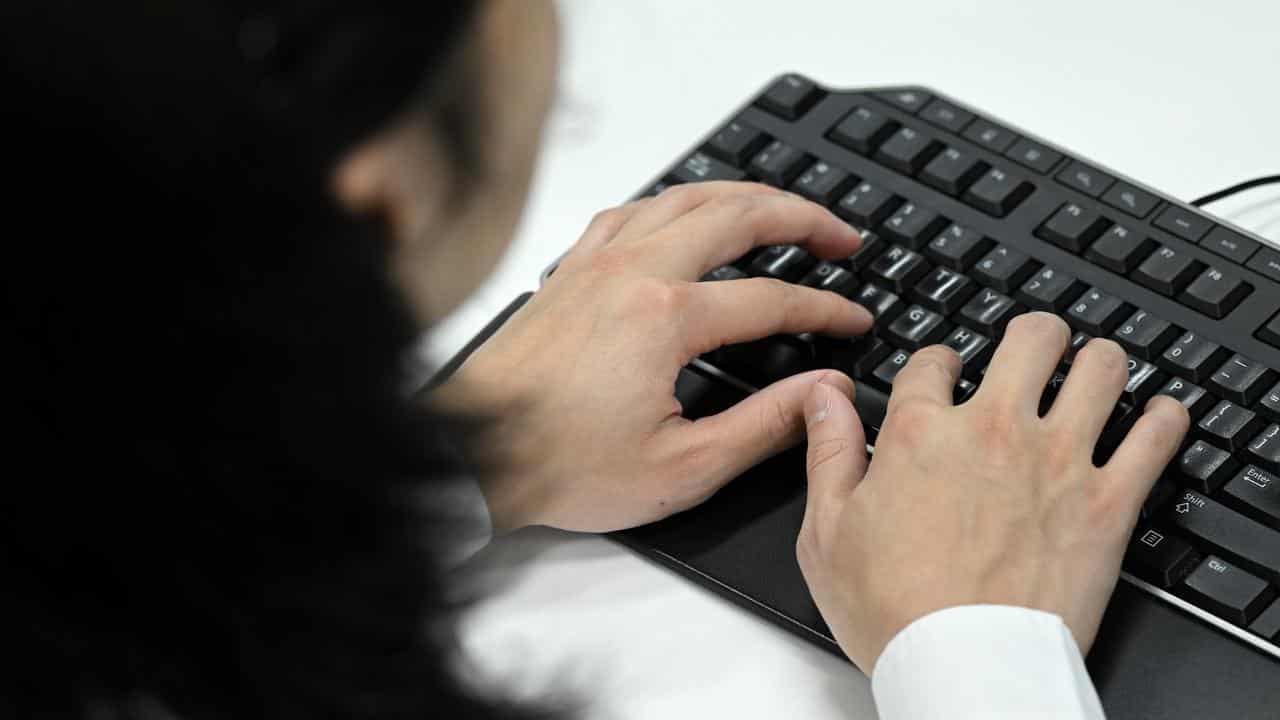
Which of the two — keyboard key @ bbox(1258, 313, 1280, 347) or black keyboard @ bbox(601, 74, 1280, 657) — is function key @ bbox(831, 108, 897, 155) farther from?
keyboard key @ bbox(1258, 313, 1280, 347)

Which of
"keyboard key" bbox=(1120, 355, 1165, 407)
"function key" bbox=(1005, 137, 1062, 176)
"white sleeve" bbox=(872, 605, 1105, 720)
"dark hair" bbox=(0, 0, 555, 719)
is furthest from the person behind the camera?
"function key" bbox=(1005, 137, 1062, 176)

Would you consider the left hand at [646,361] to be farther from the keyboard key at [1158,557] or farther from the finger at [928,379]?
the keyboard key at [1158,557]

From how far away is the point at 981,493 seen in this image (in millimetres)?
563

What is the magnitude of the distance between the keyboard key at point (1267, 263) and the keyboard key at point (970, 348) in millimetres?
121

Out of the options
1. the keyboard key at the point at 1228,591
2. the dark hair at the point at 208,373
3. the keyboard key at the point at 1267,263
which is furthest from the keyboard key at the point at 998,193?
the dark hair at the point at 208,373

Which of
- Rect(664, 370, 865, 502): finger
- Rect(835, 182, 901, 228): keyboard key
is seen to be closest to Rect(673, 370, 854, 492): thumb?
Rect(664, 370, 865, 502): finger

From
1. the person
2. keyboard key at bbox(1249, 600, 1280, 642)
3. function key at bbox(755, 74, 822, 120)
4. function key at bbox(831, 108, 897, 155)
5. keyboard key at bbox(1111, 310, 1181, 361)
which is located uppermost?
the person

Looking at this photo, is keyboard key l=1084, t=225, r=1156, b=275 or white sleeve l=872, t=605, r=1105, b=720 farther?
keyboard key l=1084, t=225, r=1156, b=275

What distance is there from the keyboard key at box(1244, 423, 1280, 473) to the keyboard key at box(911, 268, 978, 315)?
0.14 meters

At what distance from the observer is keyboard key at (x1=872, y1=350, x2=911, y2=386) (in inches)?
25.0

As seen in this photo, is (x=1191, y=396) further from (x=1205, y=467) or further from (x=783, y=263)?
(x=783, y=263)

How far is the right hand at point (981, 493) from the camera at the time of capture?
54 centimetres

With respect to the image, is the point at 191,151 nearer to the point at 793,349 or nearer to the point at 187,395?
the point at 187,395

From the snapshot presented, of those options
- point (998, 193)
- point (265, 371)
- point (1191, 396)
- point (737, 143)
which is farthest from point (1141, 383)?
point (265, 371)
